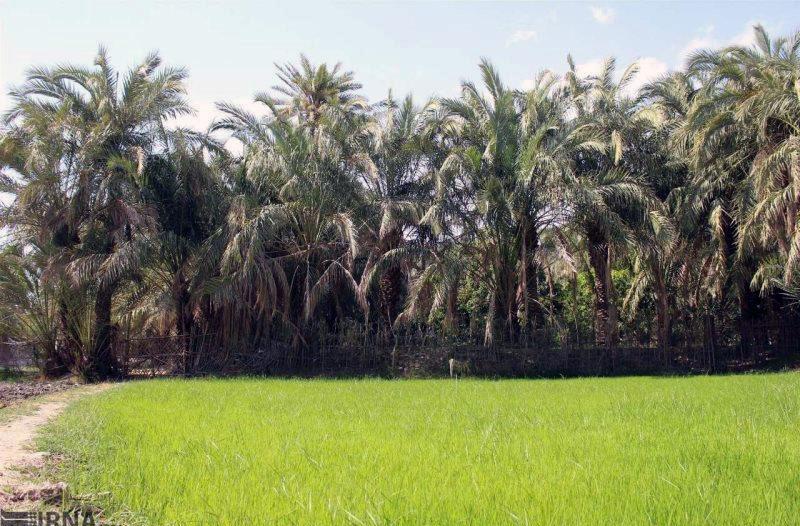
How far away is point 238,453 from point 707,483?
376cm

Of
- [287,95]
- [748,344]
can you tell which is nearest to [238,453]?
[748,344]

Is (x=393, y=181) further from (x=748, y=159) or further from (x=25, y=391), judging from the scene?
(x=25, y=391)

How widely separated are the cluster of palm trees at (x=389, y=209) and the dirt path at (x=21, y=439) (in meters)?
6.65

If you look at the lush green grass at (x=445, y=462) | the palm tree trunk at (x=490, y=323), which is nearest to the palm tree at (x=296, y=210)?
the palm tree trunk at (x=490, y=323)

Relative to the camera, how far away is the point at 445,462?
5.52 meters

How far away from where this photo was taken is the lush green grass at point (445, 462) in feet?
13.5

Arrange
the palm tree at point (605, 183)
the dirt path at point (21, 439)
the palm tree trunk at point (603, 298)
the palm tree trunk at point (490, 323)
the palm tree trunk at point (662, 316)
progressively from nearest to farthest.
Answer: the dirt path at point (21, 439) < the palm tree at point (605, 183) < the palm tree trunk at point (490, 323) < the palm tree trunk at point (603, 298) < the palm tree trunk at point (662, 316)

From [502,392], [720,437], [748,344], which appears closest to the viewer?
[720,437]

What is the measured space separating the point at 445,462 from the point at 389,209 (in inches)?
560

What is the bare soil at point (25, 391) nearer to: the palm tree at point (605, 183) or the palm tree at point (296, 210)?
the palm tree at point (296, 210)

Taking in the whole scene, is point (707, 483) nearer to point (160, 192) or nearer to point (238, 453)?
point (238, 453)

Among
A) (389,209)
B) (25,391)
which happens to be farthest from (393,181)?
(25,391)

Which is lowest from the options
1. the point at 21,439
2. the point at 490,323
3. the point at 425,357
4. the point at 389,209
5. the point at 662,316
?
the point at 21,439

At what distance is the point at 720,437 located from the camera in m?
6.49
